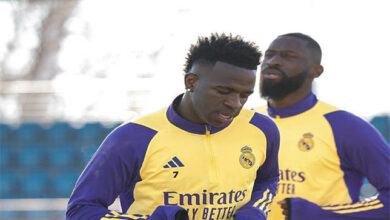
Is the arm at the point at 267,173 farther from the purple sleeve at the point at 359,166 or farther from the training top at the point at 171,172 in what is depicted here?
the purple sleeve at the point at 359,166

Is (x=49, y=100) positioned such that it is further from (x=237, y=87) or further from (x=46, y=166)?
(x=237, y=87)

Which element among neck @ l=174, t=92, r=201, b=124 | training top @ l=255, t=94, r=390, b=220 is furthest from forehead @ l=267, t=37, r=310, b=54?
neck @ l=174, t=92, r=201, b=124

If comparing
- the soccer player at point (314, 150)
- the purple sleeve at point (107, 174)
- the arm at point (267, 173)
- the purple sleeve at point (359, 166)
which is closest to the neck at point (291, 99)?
the soccer player at point (314, 150)

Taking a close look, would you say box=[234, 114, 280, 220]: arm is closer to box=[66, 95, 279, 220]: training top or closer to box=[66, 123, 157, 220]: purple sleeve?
box=[66, 95, 279, 220]: training top

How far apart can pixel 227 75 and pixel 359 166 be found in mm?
1331

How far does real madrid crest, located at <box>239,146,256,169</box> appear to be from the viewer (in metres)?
3.63

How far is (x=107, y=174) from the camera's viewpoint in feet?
11.1

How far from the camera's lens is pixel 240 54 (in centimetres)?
346

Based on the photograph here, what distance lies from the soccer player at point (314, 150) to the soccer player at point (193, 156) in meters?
0.80

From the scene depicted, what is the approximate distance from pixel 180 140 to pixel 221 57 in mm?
406

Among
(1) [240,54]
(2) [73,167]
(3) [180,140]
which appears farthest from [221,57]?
(2) [73,167]

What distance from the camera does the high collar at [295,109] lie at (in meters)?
4.75

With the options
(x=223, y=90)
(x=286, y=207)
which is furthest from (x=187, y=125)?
(x=286, y=207)

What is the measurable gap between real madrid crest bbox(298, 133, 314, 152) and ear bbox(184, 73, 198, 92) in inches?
48.3
